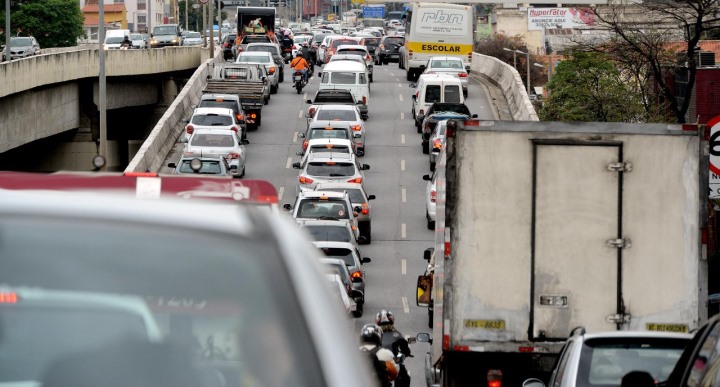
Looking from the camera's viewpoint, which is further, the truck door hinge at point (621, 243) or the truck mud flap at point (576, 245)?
the truck mud flap at point (576, 245)

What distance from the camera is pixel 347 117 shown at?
48.1m

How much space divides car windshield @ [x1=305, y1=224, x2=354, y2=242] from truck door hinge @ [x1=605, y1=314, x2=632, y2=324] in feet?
55.7

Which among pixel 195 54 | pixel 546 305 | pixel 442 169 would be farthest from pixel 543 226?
pixel 195 54

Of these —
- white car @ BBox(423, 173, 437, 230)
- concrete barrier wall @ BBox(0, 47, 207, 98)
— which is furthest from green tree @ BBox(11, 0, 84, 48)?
white car @ BBox(423, 173, 437, 230)

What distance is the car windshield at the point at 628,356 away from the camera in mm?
9570

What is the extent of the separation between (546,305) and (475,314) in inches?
24.8

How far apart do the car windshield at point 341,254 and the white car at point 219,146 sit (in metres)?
13.3

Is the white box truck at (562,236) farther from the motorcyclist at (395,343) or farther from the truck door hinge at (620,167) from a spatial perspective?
the motorcyclist at (395,343)

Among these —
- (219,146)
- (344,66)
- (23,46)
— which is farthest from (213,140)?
(23,46)

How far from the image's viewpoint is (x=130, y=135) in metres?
81.5

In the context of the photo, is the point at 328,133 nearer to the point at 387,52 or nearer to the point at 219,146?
the point at 219,146

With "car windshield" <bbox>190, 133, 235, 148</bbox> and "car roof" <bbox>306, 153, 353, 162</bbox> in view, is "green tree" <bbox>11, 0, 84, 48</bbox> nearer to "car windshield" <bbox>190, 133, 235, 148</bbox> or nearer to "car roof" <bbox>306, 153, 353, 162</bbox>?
"car windshield" <bbox>190, 133, 235, 148</bbox>

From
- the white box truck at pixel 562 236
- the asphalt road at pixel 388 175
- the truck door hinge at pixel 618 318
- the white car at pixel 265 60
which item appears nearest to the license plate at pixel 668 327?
the white box truck at pixel 562 236

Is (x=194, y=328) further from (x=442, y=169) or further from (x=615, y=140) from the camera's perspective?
(x=442, y=169)
